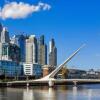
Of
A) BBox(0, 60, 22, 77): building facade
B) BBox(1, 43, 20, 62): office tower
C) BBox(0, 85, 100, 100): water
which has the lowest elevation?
BBox(0, 85, 100, 100): water

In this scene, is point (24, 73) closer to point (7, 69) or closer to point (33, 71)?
point (33, 71)

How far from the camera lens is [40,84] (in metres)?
114

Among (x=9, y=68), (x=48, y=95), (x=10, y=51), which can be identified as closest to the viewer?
(x=48, y=95)

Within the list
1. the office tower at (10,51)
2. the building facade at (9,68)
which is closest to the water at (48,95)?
the building facade at (9,68)

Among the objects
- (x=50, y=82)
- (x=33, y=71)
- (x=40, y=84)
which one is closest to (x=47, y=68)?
(x=33, y=71)

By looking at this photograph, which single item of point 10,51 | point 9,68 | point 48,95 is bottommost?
point 48,95

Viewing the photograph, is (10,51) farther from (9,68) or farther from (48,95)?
(48,95)

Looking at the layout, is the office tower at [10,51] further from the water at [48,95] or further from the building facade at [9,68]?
the water at [48,95]

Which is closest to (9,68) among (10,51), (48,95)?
(10,51)

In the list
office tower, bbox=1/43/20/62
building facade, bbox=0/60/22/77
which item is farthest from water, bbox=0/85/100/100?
office tower, bbox=1/43/20/62

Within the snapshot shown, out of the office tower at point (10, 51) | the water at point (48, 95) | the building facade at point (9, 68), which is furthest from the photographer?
the office tower at point (10, 51)

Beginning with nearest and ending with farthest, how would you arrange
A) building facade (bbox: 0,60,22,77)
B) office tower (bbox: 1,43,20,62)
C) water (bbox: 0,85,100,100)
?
water (bbox: 0,85,100,100) → building facade (bbox: 0,60,22,77) → office tower (bbox: 1,43,20,62)

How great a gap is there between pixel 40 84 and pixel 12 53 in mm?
67251

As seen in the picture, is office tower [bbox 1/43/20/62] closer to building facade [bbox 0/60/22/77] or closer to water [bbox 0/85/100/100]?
building facade [bbox 0/60/22/77]
